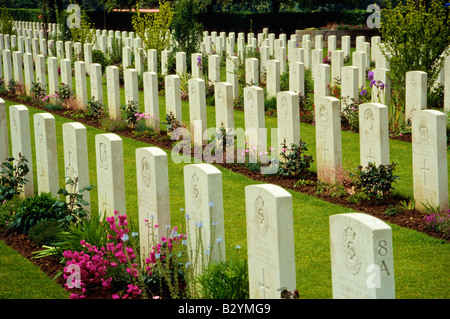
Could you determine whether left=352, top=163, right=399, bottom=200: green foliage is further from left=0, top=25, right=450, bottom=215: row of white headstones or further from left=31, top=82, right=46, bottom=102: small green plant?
left=31, top=82, right=46, bottom=102: small green plant

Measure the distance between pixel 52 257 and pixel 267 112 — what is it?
7467 millimetres

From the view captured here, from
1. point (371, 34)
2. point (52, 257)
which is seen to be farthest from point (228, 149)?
point (371, 34)

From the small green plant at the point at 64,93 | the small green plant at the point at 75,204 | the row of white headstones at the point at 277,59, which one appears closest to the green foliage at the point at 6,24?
the row of white headstones at the point at 277,59

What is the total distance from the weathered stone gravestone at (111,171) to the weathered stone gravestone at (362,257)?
9.35 feet

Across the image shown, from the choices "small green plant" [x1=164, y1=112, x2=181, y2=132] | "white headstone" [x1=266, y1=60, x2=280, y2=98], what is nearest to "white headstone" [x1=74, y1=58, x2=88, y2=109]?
"small green plant" [x1=164, y1=112, x2=181, y2=132]

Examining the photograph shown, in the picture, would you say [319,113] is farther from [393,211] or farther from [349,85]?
[349,85]

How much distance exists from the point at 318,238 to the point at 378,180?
4.08ft

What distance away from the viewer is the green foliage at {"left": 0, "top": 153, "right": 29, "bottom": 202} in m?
8.05

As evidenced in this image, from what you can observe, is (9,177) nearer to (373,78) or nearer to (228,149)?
(228,149)

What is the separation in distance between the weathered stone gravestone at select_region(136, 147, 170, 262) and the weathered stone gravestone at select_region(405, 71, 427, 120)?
6075 millimetres

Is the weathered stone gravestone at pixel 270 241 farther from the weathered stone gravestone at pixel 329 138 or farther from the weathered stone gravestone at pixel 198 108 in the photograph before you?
the weathered stone gravestone at pixel 198 108

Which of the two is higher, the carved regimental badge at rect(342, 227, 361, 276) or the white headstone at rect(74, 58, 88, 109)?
the white headstone at rect(74, 58, 88, 109)
